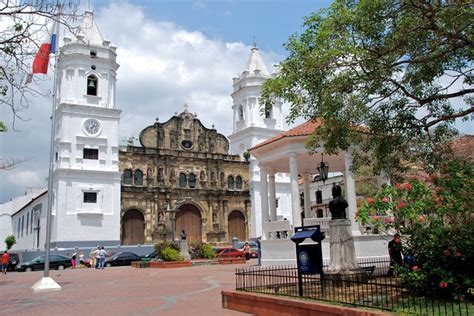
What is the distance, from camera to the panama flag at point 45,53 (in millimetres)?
14602

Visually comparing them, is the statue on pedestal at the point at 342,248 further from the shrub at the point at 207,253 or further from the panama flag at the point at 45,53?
the shrub at the point at 207,253

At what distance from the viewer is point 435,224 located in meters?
8.59

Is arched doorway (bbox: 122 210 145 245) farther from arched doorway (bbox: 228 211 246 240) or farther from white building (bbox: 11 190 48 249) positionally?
arched doorway (bbox: 228 211 246 240)

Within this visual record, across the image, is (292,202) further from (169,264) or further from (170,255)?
(170,255)

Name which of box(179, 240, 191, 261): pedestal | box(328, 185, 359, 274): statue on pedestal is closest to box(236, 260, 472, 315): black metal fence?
box(328, 185, 359, 274): statue on pedestal

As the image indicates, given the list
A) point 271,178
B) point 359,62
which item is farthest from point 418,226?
point 271,178

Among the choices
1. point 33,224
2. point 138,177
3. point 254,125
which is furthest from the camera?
point 254,125

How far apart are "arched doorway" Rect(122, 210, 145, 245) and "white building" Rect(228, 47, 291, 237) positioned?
1166 cm

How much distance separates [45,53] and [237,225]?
35212mm

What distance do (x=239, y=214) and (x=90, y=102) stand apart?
62.0ft

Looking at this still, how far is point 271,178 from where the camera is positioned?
2359 cm

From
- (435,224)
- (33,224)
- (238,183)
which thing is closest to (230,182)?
(238,183)

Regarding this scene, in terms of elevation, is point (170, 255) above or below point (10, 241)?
below

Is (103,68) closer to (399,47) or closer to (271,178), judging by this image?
(271,178)
